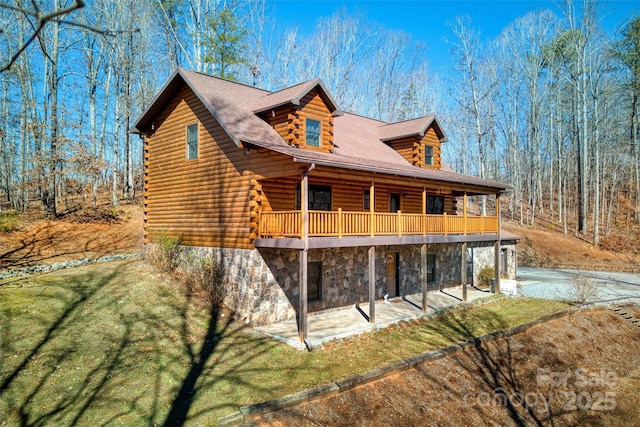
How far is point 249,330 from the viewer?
12.2m

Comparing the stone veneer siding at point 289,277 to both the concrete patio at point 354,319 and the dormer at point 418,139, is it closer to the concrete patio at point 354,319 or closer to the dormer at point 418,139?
the concrete patio at point 354,319

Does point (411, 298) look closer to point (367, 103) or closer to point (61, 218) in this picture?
point (61, 218)

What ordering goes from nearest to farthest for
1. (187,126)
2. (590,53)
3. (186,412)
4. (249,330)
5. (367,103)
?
(186,412), (249,330), (187,126), (590,53), (367,103)

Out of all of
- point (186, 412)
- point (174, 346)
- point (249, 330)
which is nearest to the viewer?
point (186, 412)

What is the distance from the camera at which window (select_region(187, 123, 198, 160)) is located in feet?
50.3

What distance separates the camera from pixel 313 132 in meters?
15.0

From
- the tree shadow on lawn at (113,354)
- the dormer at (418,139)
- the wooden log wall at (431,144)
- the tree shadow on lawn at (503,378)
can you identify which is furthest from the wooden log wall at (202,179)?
the wooden log wall at (431,144)

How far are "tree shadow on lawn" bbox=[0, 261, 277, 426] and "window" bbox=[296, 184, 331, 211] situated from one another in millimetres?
5113

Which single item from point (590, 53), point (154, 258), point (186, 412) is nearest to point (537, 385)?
point (186, 412)

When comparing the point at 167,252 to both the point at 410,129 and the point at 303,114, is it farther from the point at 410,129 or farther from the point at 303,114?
the point at 410,129

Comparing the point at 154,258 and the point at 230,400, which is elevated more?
the point at 154,258

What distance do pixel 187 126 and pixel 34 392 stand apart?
10.3 m

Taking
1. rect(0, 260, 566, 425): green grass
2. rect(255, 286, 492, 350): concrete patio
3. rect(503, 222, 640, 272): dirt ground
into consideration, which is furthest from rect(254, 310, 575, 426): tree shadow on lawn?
rect(503, 222, 640, 272): dirt ground

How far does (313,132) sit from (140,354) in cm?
934
